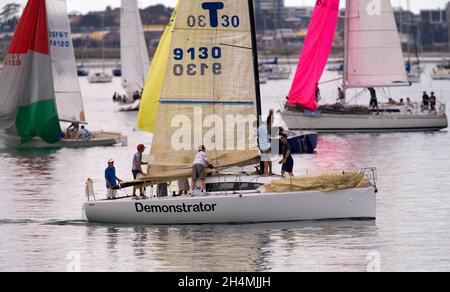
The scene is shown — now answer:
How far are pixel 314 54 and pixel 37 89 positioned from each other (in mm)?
12666

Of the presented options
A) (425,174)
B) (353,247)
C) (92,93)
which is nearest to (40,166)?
A: (425,174)

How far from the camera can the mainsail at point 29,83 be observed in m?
55.3

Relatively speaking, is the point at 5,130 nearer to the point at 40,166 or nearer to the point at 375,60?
the point at 40,166

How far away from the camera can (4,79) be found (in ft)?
183

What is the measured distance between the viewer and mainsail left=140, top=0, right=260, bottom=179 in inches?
1312

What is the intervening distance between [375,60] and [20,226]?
30727 millimetres

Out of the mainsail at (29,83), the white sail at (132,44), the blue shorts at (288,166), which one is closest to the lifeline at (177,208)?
the blue shorts at (288,166)

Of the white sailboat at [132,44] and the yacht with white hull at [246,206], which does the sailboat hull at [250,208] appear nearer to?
the yacht with white hull at [246,206]

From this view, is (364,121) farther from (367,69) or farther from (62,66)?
(62,66)

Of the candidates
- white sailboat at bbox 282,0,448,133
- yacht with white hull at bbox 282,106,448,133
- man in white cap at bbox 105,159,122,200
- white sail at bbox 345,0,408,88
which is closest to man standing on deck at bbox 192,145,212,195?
man in white cap at bbox 105,159,122,200

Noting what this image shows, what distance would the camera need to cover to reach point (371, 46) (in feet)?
204

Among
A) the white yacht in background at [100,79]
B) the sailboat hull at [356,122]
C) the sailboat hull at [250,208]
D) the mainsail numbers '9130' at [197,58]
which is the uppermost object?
the mainsail numbers '9130' at [197,58]

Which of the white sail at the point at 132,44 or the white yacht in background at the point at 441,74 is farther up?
the white sail at the point at 132,44

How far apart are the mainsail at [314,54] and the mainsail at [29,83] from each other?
11106 millimetres
